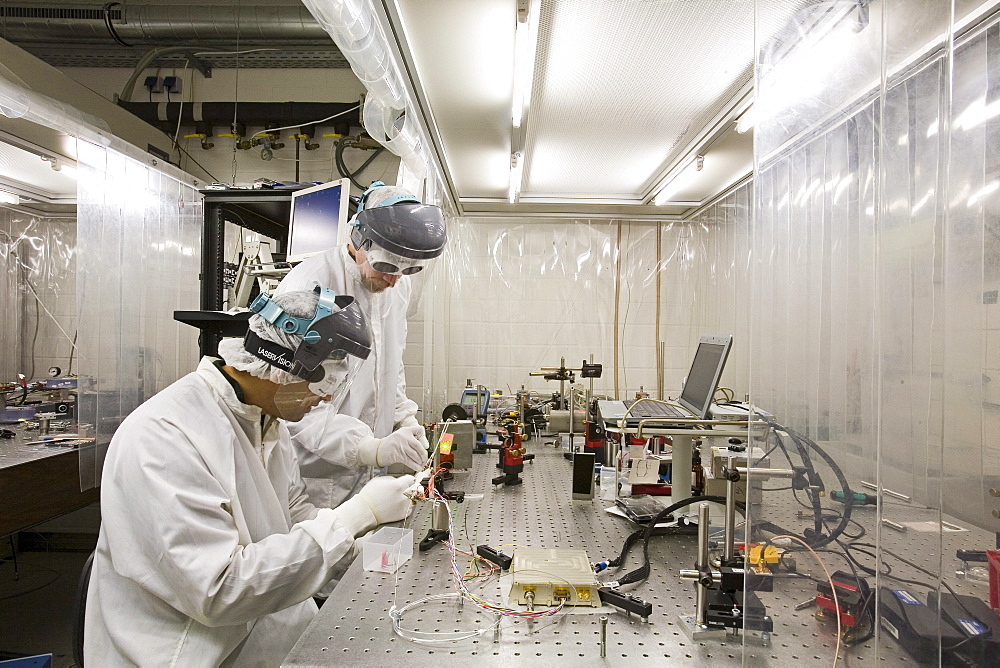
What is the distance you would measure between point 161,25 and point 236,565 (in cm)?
358

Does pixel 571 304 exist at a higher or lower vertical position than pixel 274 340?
higher

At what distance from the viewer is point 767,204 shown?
3.36 ft

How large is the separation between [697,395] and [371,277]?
1.27m

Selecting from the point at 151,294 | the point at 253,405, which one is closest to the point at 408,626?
the point at 253,405

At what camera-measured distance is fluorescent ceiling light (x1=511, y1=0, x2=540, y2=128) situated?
1.62 m

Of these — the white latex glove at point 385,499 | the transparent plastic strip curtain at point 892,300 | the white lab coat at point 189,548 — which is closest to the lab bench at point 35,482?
the white lab coat at point 189,548

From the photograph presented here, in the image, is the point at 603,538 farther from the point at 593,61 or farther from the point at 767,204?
the point at 593,61

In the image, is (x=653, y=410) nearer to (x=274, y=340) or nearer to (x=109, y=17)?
(x=274, y=340)

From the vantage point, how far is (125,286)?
2623 millimetres

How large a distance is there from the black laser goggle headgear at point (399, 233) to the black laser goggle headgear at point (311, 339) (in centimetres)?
68

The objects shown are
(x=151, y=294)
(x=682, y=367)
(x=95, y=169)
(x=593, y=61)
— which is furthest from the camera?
(x=682, y=367)

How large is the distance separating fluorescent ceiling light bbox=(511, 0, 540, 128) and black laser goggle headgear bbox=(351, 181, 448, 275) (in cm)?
60

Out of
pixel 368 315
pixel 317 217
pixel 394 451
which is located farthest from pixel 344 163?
pixel 394 451

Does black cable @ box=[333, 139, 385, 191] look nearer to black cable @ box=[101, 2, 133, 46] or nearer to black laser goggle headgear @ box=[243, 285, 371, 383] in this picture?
black cable @ box=[101, 2, 133, 46]
